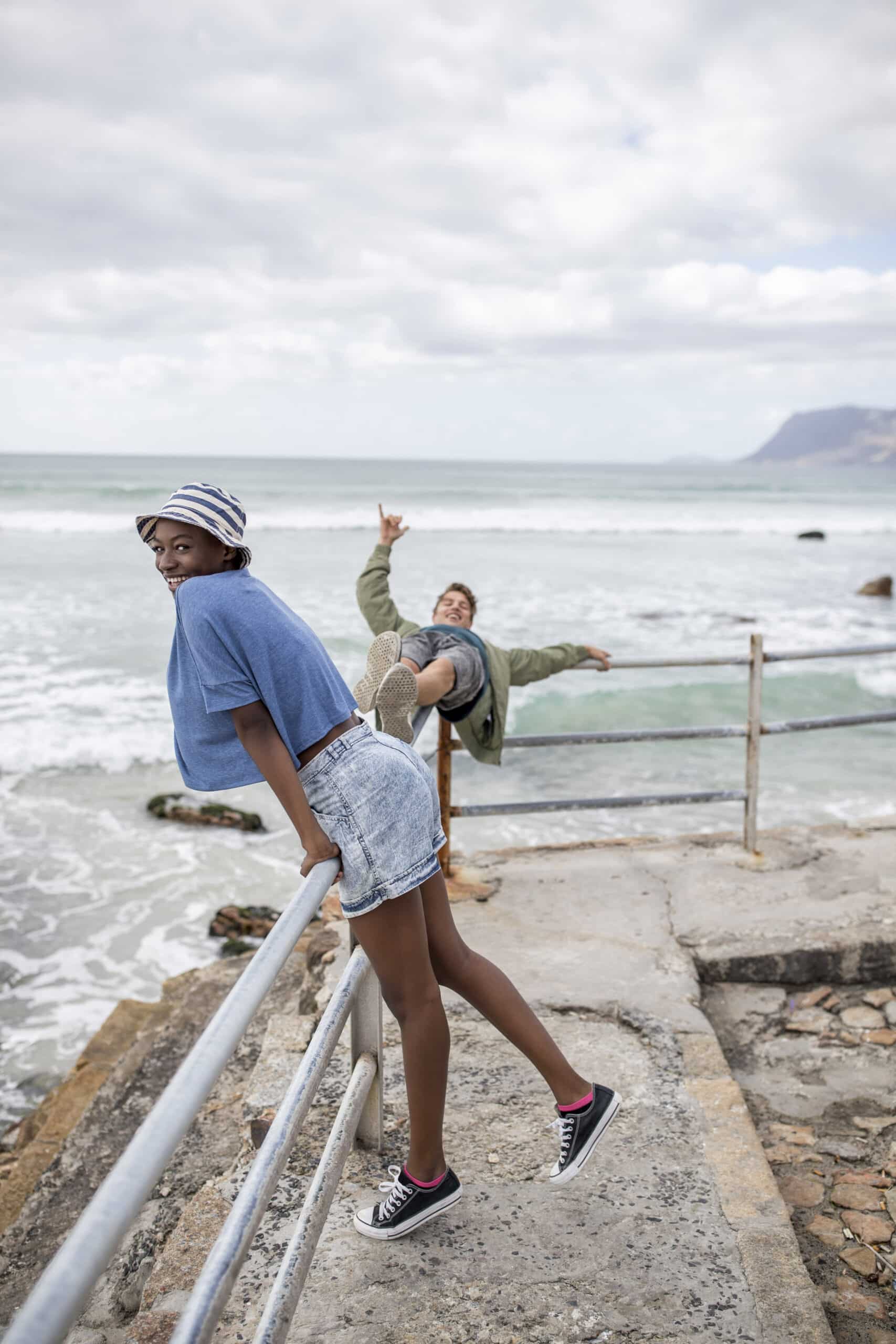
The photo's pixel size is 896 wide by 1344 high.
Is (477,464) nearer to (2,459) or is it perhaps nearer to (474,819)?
(2,459)

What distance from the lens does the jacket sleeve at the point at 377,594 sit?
167 inches

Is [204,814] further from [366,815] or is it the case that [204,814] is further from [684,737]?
[366,815]

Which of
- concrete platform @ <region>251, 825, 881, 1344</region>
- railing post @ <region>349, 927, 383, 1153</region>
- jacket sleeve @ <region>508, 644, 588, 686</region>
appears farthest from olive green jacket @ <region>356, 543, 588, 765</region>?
railing post @ <region>349, 927, 383, 1153</region>

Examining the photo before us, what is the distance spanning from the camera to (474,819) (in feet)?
21.7

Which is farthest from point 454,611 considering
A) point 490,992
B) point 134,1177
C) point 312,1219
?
point 134,1177

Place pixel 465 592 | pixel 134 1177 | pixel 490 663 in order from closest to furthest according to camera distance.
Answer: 1. pixel 134 1177
2. pixel 490 663
3. pixel 465 592

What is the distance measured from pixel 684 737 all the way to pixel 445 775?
108cm

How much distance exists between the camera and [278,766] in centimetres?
162

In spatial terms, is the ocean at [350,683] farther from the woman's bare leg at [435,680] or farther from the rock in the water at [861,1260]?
the rock in the water at [861,1260]

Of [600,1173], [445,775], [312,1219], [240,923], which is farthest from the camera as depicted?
[240,923]

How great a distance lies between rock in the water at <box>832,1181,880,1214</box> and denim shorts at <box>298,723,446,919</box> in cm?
151

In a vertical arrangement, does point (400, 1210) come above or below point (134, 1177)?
below

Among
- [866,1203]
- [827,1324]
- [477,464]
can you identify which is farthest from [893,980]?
[477,464]

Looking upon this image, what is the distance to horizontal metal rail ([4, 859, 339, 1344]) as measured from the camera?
2.45ft
